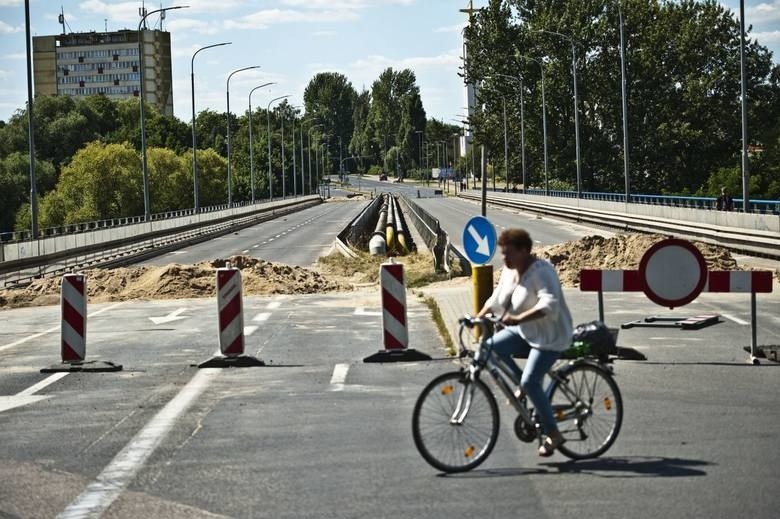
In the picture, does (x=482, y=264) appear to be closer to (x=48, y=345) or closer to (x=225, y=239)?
(x=48, y=345)

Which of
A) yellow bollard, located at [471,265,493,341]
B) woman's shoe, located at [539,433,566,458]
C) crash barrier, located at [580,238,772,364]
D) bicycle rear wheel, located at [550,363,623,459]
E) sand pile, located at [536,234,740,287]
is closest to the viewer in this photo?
woman's shoe, located at [539,433,566,458]

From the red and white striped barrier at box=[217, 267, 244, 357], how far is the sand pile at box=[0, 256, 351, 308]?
12109 mm

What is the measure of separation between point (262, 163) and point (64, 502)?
166 m

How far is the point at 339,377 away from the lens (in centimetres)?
1348

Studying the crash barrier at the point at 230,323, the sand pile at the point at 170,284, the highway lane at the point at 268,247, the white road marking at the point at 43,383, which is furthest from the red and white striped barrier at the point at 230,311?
the highway lane at the point at 268,247

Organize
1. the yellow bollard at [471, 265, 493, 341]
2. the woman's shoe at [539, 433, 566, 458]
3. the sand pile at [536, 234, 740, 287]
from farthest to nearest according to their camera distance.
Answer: the sand pile at [536, 234, 740, 287]
the yellow bollard at [471, 265, 493, 341]
the woman's shoe at [539, 433, 566, 458]

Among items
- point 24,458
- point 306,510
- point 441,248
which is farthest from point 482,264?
point 441,248

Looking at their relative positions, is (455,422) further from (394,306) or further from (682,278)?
(394,306)

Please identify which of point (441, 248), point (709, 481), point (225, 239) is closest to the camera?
point (709, 481)

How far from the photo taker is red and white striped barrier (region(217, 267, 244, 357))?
14.6 m

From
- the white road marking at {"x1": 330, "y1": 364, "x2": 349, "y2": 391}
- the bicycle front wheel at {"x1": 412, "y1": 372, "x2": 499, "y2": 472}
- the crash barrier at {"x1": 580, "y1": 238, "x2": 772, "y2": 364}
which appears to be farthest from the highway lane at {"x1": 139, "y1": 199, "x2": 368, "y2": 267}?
the bicycle front wheel at {"x1": 412, "y1": 372, "x2": 499, "y2": 472}

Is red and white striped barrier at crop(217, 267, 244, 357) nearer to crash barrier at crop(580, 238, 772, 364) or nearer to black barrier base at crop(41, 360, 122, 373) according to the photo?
black barrier base at crop(41, 360, 122, 373)

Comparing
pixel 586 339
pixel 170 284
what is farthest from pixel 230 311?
pixel 170 284

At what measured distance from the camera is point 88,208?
4892 inches
